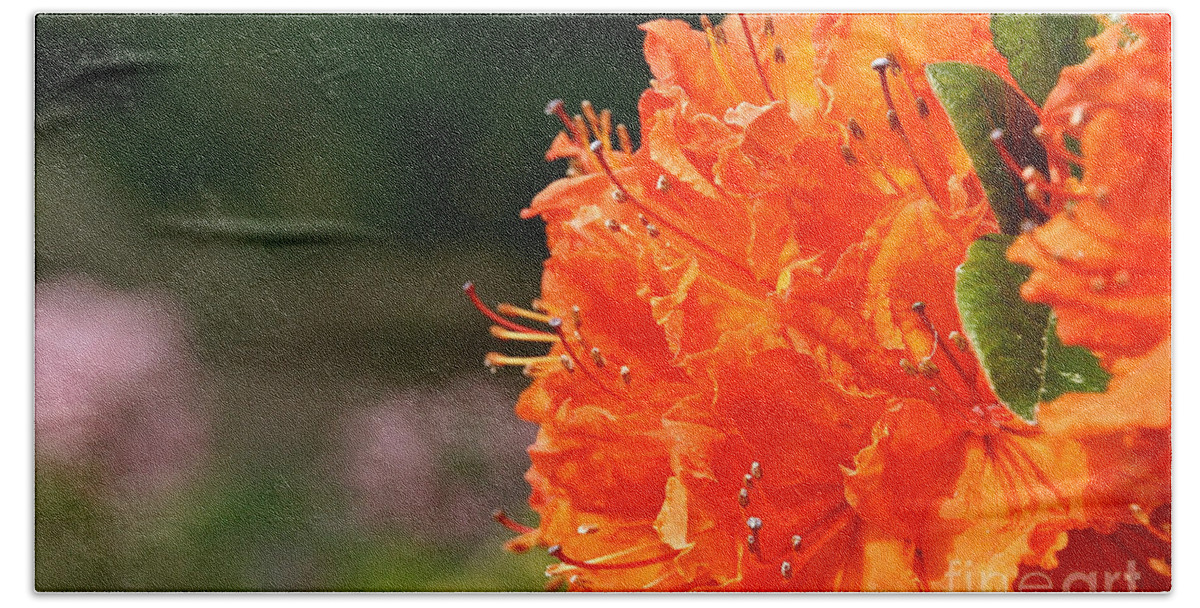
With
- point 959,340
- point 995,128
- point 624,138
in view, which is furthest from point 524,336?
point 995,128

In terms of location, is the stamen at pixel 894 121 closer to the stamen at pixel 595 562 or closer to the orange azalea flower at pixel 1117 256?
the orange azalea flower at pixel 1117 256

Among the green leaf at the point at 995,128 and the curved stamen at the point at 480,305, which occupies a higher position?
the green leaf at the point at 995,128

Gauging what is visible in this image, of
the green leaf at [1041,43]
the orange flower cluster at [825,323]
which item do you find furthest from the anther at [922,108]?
the green leaf at [1041,43]

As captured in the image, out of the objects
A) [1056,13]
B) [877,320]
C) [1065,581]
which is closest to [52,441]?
[877,320]

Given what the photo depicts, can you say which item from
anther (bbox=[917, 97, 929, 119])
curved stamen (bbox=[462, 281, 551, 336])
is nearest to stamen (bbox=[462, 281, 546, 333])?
curved stamen (bbox=[462, 281, 551, 336])

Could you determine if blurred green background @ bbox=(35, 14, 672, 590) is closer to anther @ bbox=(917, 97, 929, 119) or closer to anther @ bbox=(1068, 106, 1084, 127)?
anther @ bbox=(917, 97, 929, 119)
